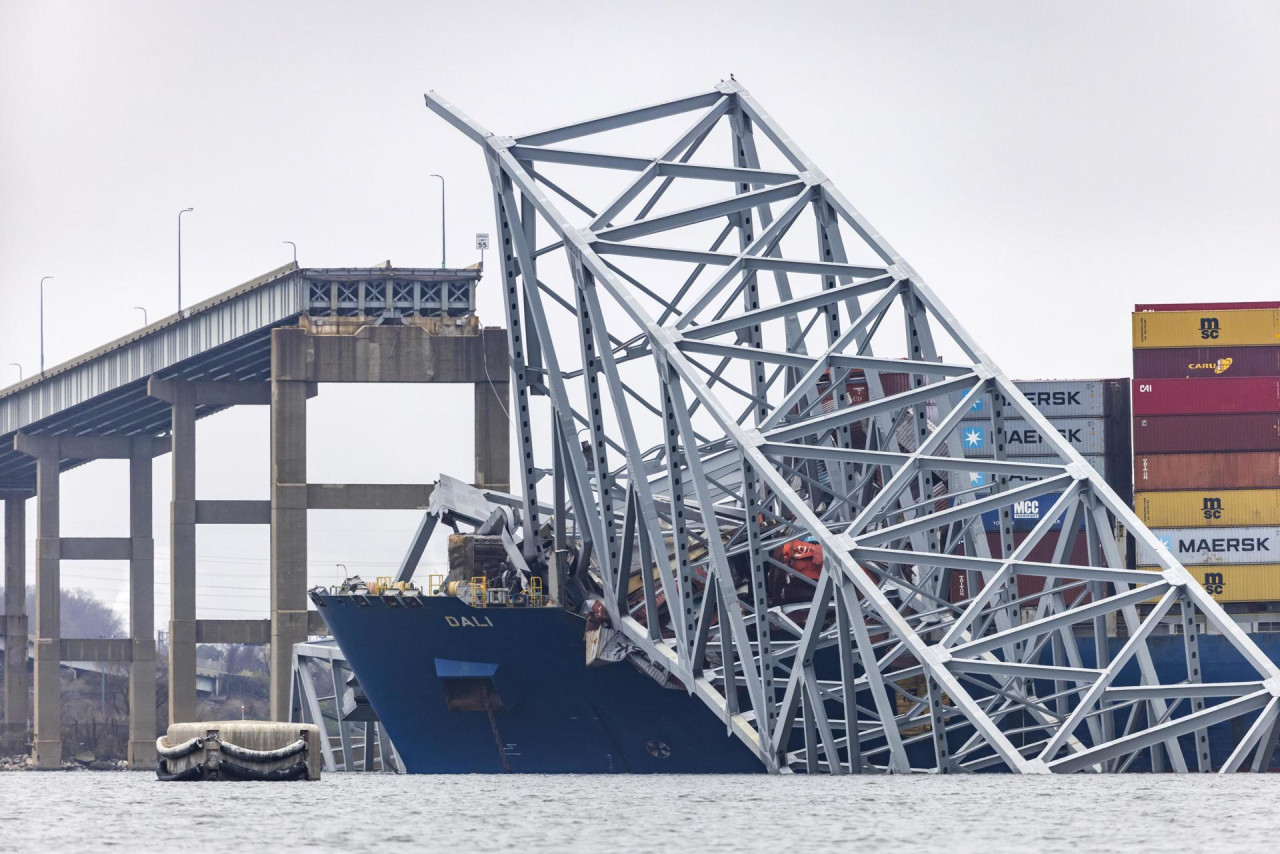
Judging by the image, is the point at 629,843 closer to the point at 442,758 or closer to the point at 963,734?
the point at 963,734

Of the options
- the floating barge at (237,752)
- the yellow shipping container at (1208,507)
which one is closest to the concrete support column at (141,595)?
the yellow shipping container at (1208,507)

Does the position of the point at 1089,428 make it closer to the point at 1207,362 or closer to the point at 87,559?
the point at 1207,362

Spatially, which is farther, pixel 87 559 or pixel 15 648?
pixel 15 648

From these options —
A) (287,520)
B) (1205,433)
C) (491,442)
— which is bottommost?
(287,520)

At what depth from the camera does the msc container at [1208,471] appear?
58781 millimetres

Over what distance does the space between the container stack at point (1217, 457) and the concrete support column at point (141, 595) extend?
231 ft

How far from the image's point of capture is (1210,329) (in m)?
59.8

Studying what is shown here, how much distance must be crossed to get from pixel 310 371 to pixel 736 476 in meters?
40.6

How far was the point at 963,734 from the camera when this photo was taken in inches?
1826

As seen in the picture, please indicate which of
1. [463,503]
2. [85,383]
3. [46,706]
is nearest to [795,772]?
[463,503]

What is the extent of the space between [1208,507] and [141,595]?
80.2 metres

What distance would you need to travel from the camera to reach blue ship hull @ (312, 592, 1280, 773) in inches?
1861

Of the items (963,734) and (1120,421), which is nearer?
(963,734)

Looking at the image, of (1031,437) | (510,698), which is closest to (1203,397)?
(1031,437)
